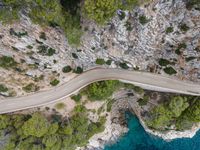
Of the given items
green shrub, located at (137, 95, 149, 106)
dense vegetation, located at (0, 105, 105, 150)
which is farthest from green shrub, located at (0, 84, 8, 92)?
green shrub, located at (137, 95, 149, 106)

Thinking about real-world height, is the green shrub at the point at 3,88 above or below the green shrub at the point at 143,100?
above

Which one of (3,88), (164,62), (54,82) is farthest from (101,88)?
(3,88)

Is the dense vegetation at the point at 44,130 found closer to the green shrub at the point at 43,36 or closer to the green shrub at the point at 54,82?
the green shrub at the point at 54,82

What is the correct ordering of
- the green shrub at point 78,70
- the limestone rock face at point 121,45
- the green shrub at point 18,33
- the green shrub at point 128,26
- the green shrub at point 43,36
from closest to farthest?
the limestone rock face at point 121,45
the green shrub at point 18,33
the green shrub at point 128,26
the green shrub at point 43,36
the green shrub at point 78,70

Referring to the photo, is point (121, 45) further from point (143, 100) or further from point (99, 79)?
point (143, 100)

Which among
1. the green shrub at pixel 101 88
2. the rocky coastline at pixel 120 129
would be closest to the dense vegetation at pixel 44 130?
the green shrub at pixel 101 88

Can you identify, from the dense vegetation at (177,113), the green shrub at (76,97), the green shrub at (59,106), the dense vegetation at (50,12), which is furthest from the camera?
the green shrub at (59,106)

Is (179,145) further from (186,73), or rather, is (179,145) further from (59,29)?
(59,29)
